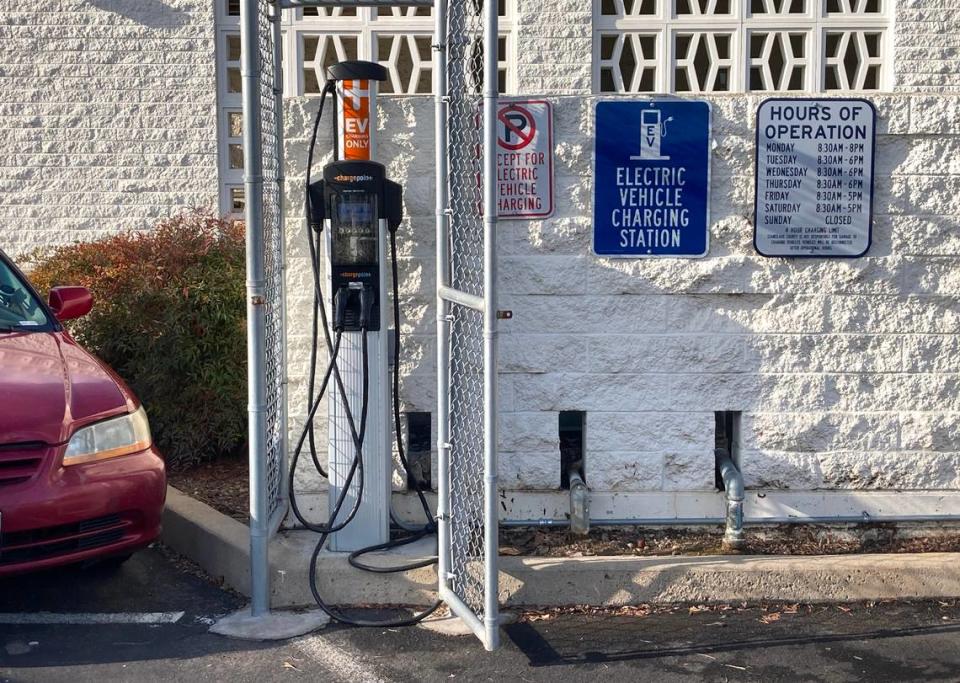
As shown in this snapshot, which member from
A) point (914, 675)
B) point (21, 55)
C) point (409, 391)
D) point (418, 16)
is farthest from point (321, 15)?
point (914, 675)

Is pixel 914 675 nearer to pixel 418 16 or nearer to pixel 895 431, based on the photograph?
pixel 895 431

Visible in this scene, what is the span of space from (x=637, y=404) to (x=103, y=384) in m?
2.47

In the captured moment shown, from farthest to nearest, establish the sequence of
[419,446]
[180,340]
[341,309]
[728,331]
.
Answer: [180,340] → [419,446] → [728,331] → [341,309]

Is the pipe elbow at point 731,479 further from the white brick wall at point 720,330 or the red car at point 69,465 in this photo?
the red car at point 69,465

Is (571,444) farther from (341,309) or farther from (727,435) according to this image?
(341,309)

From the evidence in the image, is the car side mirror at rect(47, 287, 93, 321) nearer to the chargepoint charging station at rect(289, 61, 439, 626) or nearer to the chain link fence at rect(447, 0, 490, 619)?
the chargepoint charging station at rect(289, 61, 439, 626)

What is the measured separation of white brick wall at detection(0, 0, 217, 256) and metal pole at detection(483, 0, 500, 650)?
6.31 m

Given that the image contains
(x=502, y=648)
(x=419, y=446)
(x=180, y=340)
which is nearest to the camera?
(x=502, y=648)

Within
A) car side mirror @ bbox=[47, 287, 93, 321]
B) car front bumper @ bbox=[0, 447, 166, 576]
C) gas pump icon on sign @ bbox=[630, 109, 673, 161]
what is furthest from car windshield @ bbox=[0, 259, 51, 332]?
gas pump icon on sign @ bbox=[630, 109, 673, 161]

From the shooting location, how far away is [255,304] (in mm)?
4977

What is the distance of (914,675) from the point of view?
14.8ft

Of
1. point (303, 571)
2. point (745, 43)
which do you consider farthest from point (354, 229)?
point (745, 43)

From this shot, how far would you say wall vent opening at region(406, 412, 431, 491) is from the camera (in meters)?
5.81

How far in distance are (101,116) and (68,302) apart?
4673 mm
